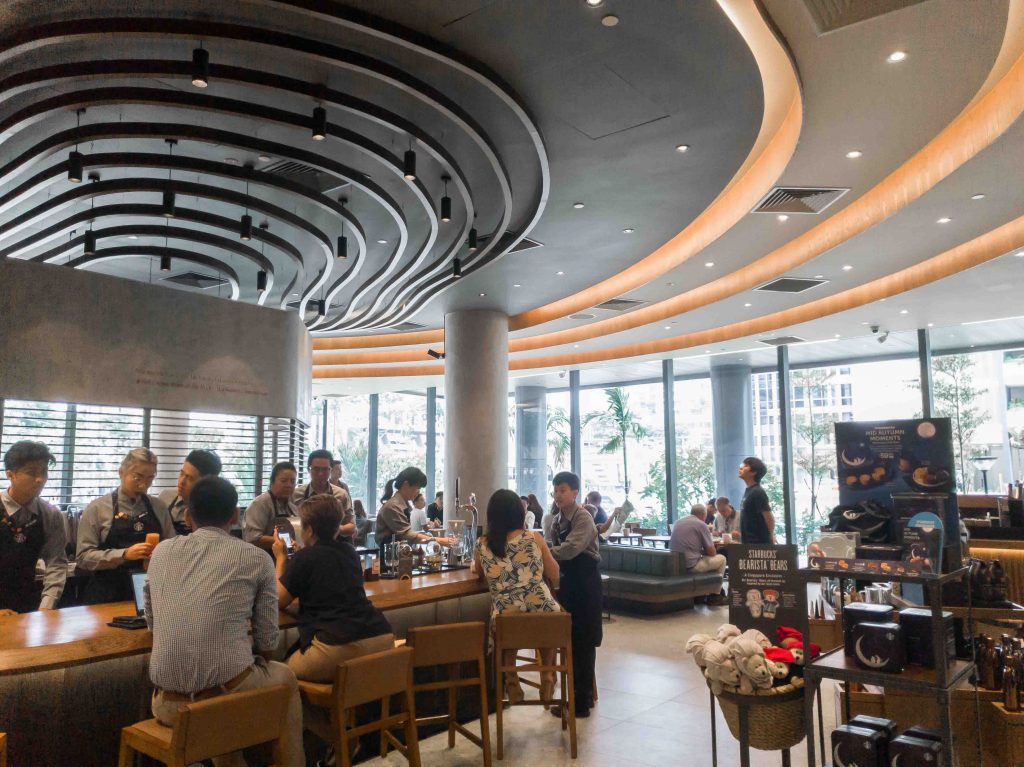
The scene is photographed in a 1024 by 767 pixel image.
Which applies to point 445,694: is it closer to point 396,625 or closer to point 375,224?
point 396,625

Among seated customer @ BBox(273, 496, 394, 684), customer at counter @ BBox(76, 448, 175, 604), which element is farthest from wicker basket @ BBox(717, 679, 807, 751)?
customer at counter @ BBox(76, 448, 175, 604)

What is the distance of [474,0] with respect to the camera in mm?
3717

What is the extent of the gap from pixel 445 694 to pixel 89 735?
2.18 metres

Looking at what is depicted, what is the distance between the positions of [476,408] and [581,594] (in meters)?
5.29

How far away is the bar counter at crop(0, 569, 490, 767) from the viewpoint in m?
2.94

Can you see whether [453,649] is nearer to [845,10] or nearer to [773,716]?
[773,716]

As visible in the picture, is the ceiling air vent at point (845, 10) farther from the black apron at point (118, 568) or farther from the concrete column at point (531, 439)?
the concrete column at point (531, 439)

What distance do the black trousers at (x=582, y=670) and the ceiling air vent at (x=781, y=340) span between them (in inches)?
325

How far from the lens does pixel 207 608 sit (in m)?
2.79

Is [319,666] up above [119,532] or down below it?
below

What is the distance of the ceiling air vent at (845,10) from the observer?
3635mm

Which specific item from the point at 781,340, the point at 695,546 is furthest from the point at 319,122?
the point at 781,340

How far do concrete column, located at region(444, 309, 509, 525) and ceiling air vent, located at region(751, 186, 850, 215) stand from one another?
466cm

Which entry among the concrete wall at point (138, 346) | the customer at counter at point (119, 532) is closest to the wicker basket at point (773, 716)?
the customer at counter at point (119, 532)
